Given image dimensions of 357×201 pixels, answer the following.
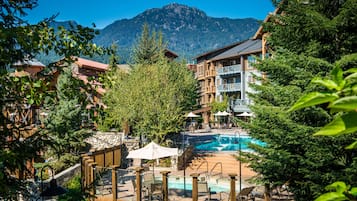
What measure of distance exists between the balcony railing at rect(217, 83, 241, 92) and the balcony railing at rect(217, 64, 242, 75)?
187 centimetres

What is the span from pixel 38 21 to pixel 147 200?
12.0 metres

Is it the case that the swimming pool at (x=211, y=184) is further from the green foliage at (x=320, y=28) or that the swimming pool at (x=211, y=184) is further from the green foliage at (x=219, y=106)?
the green foliage at (x=219, y=106)

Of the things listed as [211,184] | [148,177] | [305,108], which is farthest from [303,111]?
[211,184]

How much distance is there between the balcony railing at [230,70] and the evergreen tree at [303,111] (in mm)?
37504

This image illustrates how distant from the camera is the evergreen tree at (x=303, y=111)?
7566 millimetres

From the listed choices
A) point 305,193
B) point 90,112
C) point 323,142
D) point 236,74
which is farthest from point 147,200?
point 236,74

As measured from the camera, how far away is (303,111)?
7922 mm

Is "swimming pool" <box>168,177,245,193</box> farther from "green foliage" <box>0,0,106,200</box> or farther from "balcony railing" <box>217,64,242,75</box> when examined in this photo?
"balcony railing" <box>217,64,242,75</box>

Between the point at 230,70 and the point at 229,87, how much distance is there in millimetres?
2695

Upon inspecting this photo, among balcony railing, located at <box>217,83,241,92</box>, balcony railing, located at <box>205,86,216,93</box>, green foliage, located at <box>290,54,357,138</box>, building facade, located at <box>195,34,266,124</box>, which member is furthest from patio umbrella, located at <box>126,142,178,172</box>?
balcony railing, located at <box>205,86,216,93</box>

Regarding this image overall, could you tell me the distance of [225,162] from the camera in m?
22.0

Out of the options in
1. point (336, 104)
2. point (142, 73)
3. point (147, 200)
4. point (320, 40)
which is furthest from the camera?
point (142, 73)

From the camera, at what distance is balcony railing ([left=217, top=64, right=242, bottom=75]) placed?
154ft

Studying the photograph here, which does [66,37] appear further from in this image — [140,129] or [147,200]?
[140,129]
